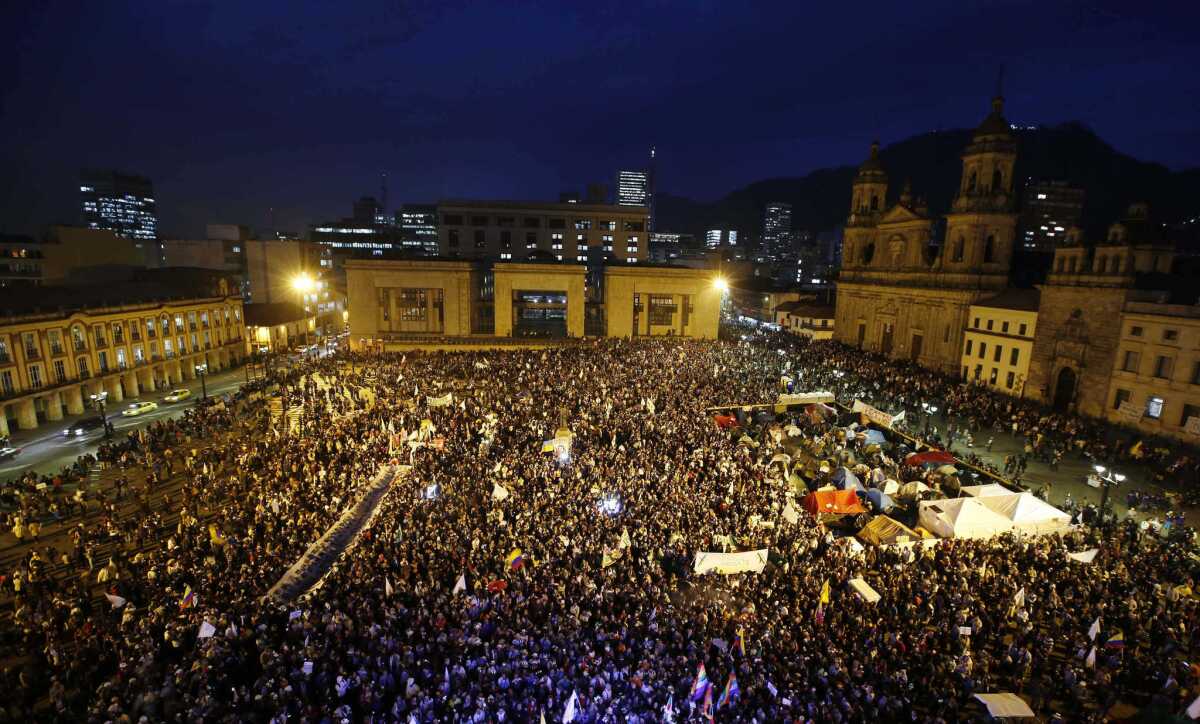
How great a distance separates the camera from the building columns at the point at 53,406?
34.0 metres

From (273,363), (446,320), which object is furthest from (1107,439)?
(273,363)

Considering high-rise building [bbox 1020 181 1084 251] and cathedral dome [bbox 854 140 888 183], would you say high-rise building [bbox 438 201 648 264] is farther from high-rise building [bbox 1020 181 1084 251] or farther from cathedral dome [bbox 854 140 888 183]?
high-rise building [bbox 1020 181 1084 251]

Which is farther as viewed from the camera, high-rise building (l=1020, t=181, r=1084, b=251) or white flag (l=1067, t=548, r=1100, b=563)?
high-rise building (l=1020, t=181, r=1084, b=251)

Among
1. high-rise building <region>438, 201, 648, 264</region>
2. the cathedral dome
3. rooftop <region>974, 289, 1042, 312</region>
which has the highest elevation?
the cathedral dome

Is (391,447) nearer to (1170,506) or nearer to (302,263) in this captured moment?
(1170,506)

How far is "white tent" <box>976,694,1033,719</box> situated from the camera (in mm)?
11039

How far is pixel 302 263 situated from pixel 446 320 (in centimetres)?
3394

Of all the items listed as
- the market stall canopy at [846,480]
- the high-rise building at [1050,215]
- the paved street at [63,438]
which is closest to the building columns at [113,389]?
the paved street at [63,438]

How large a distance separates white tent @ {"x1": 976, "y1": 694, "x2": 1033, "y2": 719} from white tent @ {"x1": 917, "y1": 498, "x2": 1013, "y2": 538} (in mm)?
7346

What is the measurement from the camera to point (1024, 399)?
35.1 metres

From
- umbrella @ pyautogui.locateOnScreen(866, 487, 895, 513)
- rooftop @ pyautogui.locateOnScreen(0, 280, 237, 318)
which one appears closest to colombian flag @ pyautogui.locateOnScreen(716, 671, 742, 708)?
umbrella @ pyautogui.locateOnScreen(866, 487, 895, 513)

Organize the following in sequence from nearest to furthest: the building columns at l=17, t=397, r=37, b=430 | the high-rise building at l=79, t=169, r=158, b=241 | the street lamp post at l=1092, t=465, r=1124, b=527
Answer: the street lamp post at l=1092, t=465, r=1124, b=527 < the building columns at l=17, t=397, r=37, b=430 < the high-rise building at l=79, t=169, r=158, b=241

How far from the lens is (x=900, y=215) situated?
47688mm

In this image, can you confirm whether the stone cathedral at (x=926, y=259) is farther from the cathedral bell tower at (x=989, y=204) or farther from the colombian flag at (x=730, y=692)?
the colombian flag at (x=730, y=692)
